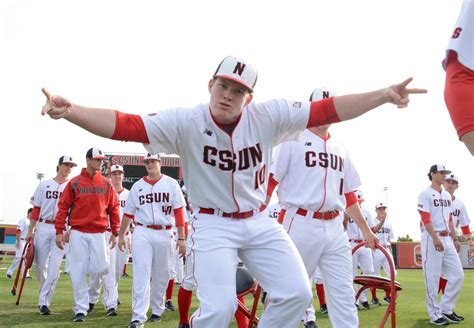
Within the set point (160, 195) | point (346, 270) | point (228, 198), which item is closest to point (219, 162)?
point (228, 198)

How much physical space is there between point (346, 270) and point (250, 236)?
6.77ft

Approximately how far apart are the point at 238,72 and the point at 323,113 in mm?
786

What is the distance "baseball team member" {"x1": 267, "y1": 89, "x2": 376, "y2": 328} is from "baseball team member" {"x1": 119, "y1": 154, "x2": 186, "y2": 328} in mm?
3468

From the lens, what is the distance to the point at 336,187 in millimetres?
7160

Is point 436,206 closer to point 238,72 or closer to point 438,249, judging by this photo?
point 438,249

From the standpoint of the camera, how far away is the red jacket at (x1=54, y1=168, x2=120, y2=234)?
10.9m

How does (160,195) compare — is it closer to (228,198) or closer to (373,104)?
(228,198)

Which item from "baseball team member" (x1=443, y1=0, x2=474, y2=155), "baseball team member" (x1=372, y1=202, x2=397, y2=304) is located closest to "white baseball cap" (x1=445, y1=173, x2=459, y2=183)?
"baseball team member" (x1=372, y1=202, x2=397, y2=304)

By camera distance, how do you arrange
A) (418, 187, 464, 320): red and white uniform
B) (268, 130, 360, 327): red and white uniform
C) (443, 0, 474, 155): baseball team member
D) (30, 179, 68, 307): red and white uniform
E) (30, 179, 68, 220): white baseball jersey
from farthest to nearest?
(30, 179, 68, 220): white baseball jersey < (30, 179, 68, 307): red and white uniform < (418, 187, 464, 320): red and white uniform < (268, 130, 360, 327): red and white uniform < (443, 0, 474, 155): baseball team member

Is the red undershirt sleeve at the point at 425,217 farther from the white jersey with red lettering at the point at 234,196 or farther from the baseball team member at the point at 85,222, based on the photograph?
the white jersey with red lettering at the point at 234,196

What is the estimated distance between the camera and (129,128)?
4.84 meters

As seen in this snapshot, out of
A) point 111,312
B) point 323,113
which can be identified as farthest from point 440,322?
point 323,113

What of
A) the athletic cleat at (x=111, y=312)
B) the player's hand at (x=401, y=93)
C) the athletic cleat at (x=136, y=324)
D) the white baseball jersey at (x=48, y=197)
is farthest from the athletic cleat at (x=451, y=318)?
the white baseball jersey at (x=48, y=197)

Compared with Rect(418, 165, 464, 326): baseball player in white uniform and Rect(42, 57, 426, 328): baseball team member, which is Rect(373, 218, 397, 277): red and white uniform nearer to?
Rect(418, 165, 464, 326): baseball player in white uniform
